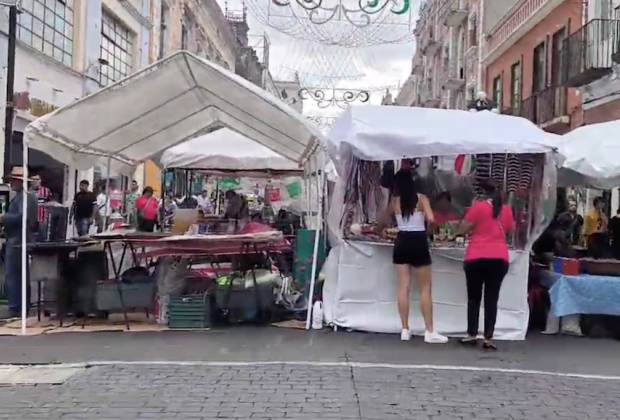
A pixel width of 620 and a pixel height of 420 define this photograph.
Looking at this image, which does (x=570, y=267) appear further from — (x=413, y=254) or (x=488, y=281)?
(x=413, y=254)

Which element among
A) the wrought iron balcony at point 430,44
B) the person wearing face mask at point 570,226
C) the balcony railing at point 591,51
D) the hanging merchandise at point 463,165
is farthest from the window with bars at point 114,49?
the wrought iron balcony at point 430,44

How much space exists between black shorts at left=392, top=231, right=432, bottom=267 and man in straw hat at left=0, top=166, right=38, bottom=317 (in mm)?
4255

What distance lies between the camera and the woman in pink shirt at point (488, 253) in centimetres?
768

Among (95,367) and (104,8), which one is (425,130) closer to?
(95,367)

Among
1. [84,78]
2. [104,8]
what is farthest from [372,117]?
[104,8]

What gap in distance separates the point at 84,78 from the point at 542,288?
14.2 metres

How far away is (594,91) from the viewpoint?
678 inches

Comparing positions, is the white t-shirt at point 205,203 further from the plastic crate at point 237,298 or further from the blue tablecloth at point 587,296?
the blue tablecloth at point 587,296

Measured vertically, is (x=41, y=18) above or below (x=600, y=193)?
above

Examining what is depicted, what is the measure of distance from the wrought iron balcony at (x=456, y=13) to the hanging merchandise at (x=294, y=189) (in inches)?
664

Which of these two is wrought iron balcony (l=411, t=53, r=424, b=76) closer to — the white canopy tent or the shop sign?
the shop sign

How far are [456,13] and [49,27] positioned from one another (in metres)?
19.9

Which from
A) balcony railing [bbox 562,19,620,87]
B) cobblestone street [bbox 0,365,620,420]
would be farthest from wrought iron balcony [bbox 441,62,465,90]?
cobblestone street [bbox 0,365,620,420]

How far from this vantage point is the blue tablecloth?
843 centimetres
